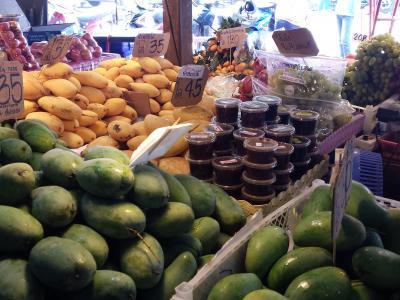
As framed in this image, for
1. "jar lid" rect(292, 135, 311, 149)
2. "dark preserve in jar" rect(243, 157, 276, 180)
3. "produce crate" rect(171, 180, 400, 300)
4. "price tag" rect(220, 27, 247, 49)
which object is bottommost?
"produce crate" rect(171, 180, 400, 300)

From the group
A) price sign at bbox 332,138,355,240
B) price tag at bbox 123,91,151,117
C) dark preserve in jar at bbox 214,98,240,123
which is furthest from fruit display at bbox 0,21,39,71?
price sign at bbox 332,138,355,240

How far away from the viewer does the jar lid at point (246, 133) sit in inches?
58.7

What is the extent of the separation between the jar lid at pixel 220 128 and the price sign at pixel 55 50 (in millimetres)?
939

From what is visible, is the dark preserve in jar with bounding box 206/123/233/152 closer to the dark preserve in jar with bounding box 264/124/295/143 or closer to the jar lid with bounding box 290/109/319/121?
the dark preserve in jar with bounding box 264/124/295/143

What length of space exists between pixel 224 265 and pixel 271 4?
18.2ft

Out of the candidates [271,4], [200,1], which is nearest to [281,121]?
[271,4]

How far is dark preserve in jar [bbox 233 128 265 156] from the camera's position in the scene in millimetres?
1493

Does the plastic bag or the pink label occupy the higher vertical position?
the plastic bag

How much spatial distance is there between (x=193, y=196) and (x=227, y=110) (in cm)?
63

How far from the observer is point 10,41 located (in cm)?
285

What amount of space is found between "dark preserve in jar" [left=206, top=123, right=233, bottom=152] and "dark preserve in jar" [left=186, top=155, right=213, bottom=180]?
0.10 meters

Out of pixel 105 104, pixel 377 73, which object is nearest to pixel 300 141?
pixel 105 104

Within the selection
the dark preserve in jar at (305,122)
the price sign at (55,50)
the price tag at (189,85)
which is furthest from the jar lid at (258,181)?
the price sign at (55,50)

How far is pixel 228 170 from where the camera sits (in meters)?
1.42
